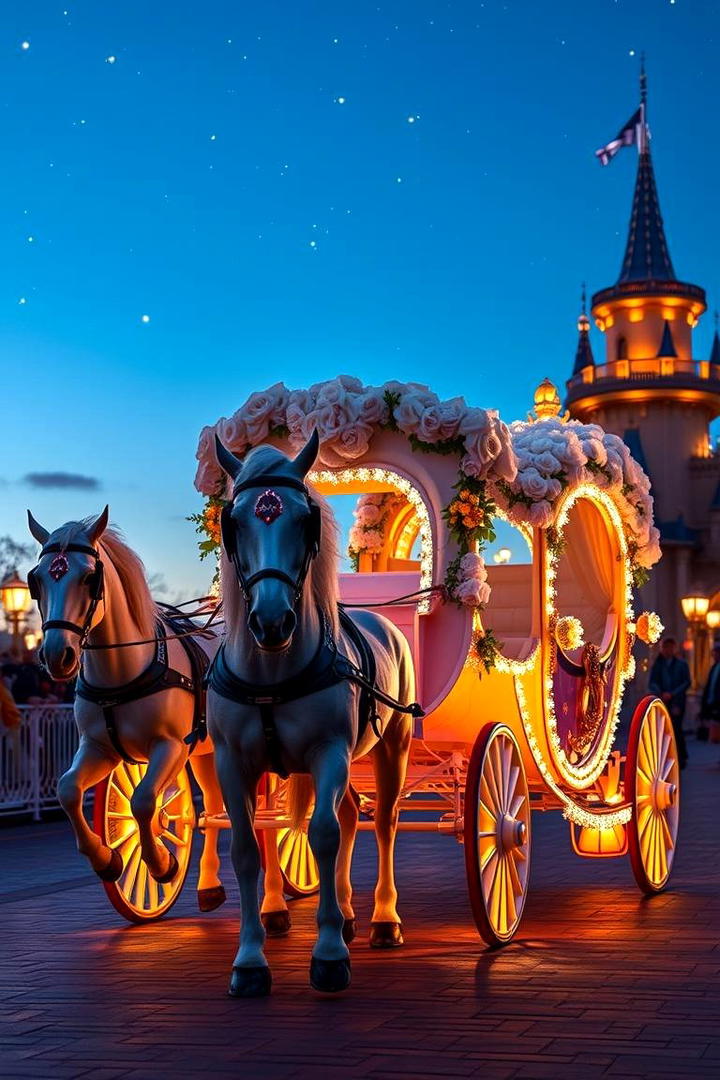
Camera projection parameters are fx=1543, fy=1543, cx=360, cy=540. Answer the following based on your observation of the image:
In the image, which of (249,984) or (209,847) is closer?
(249,984)

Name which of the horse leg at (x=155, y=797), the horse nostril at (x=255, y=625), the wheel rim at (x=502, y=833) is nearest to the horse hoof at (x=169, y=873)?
the horse leg at (x=155, y=797)

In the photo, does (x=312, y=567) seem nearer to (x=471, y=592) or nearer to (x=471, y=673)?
(x=471, y=592)

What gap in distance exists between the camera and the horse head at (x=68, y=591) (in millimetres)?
7102

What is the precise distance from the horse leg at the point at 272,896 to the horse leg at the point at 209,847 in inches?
13.3

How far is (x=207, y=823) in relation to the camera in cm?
834

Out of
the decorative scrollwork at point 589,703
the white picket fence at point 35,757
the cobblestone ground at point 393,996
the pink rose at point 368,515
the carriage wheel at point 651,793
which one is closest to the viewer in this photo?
the cobblestone ground at point 393,996

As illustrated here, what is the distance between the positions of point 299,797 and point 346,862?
0.83 m

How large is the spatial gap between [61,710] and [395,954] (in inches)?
397

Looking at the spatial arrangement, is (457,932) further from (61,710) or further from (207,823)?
(61,710)

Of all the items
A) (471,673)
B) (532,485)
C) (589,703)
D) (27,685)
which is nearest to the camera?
(471,673)

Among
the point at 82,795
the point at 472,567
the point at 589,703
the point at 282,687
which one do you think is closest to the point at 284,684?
the point at 282,687

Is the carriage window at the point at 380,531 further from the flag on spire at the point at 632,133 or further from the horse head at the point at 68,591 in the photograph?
the flag on spire at the point at 632,133

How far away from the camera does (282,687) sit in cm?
651

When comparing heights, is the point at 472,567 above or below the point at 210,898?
above
